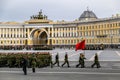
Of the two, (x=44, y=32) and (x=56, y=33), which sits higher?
(x=44, y=32)

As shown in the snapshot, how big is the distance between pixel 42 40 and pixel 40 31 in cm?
446

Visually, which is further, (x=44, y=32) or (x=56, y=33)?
(x=44, y=32)

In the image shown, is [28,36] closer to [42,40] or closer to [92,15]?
[42,40]

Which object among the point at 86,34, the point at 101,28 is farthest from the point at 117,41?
the point at 86,34

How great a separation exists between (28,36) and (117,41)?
161ft

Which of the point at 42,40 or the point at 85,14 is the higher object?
the point at 85,14

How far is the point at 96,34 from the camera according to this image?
5782 inches

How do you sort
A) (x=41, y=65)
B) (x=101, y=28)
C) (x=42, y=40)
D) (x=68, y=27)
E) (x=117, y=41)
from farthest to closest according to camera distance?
(x=42, y=40) < (x=68, y=27) < (x=101, y=28) < (x=117, y=41) < (x=41, y=65)

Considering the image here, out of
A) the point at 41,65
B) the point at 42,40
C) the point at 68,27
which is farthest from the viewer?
the point at 42,40

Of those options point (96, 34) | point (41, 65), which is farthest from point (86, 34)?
point (41, 65)

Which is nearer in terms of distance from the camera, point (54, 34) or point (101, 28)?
point (101, 28)

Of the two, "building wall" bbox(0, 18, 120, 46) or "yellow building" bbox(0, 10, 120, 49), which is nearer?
"building wall" bbox(0, 18, 120, 46)

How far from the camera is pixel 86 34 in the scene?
152m

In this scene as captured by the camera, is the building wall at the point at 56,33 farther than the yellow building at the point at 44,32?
No
